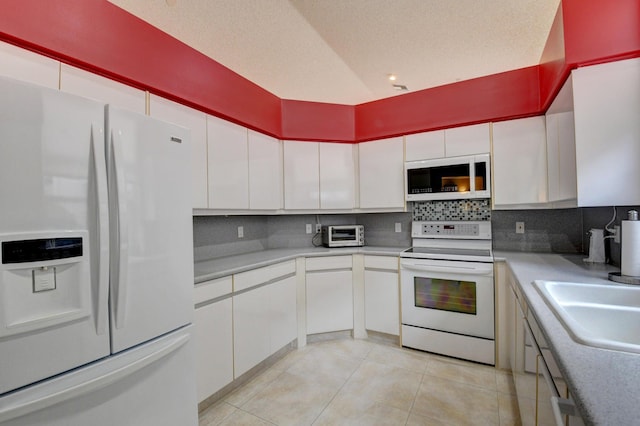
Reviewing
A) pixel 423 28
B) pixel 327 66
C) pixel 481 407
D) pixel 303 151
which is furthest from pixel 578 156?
pixel 303 151

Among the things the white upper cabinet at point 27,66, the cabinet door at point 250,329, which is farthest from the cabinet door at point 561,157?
the white upper cabinet at point 27,66

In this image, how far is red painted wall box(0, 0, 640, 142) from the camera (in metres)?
1.36

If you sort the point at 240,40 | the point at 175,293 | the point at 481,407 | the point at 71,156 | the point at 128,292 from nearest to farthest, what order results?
the point at 71,156 → the point at 128,292 → the point at 175,293 → the point at 481,407 → the point at 240,40

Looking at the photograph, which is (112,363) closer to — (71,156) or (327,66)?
(71,156)

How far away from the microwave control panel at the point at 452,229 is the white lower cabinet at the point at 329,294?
0.80 metres

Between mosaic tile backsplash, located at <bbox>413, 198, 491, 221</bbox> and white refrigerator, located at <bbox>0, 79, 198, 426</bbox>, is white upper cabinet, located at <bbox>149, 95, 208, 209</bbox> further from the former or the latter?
mosaic tile backsplash, located at <bbox>413, 198, 491, 221</bbox>

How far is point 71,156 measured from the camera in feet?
3.14

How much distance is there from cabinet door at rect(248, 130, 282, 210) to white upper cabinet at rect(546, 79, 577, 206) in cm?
222

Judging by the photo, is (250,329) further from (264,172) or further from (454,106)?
(454,106)

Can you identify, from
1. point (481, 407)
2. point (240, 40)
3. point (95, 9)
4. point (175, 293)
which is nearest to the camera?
point (175, 293)

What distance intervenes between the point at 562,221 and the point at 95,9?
3.57 meters

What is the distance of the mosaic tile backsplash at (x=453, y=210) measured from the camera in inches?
108

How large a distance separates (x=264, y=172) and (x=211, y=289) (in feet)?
4.07

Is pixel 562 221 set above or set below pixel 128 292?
above
